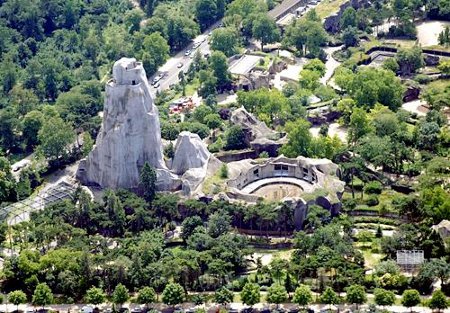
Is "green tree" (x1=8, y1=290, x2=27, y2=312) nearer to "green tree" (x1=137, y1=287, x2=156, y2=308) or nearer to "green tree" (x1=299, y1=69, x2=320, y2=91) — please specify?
"green tree" (x1=137, y1=287, x2=156, y2=308)

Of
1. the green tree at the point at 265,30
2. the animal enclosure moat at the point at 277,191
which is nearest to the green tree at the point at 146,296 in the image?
the animal enclosure moat at the point at 277,191

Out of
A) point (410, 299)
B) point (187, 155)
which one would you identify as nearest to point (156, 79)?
point (187, 155)

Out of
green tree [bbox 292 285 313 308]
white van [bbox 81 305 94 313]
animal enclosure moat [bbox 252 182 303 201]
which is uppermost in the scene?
animal enclosure moat [bbox 252 182 303 201]

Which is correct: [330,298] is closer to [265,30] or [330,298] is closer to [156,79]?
[156,79]

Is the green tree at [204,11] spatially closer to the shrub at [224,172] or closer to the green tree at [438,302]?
the shrub at [224,172]

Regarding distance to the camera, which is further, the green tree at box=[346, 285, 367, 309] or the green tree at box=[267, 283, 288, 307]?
the green tree at box=[267, 283, 288, 307]

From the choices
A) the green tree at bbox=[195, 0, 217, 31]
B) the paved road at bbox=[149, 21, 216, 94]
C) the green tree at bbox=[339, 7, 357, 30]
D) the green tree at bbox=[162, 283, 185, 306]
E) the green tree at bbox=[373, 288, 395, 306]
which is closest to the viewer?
the green tree at bbox=[373, 288, 395, 306]

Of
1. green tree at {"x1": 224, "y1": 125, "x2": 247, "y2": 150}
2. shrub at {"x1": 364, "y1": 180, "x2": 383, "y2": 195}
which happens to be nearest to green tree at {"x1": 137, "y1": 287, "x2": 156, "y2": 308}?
shrub at {"x1": 364, "y1": 180, "x2": 383, "y2": 195}
